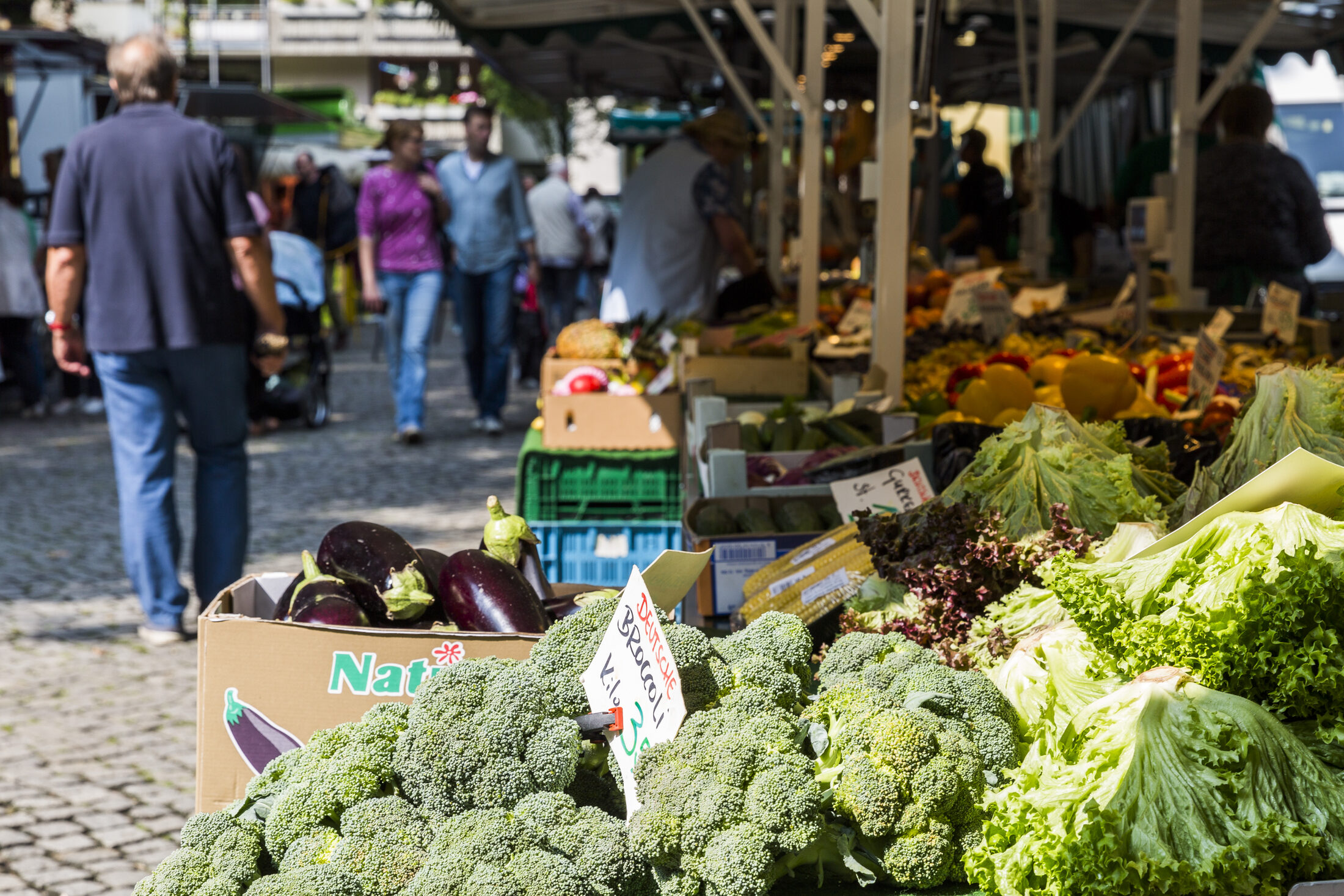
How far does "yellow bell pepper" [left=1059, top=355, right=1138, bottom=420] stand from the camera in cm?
342

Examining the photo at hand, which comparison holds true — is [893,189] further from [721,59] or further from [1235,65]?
[721,59]

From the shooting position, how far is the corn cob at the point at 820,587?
7.65 ft

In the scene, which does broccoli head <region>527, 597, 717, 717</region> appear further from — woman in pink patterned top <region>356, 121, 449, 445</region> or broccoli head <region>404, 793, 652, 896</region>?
woman in pink patterned top <region>356, 121, 449, 445</region>

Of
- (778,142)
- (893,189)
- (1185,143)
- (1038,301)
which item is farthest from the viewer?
(778,142)

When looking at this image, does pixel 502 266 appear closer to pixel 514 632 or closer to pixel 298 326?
pixel 298 326

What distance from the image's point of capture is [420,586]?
2.22 m

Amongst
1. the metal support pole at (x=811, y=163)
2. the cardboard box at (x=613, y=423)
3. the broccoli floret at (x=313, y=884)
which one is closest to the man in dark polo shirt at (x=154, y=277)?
the cardboard box at (x=613, y=423)

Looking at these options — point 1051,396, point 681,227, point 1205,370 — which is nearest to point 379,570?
point 1051,396

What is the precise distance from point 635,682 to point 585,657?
0.41 ft

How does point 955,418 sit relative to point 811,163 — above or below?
below

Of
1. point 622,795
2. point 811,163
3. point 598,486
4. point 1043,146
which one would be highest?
point 1043,146

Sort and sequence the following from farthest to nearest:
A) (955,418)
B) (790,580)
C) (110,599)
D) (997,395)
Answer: (110,599) < (997,395) < (955,418) < (790,580)

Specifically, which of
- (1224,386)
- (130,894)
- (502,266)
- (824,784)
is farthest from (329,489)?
(824,784)

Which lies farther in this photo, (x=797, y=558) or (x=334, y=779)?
(x=797, y=558)
